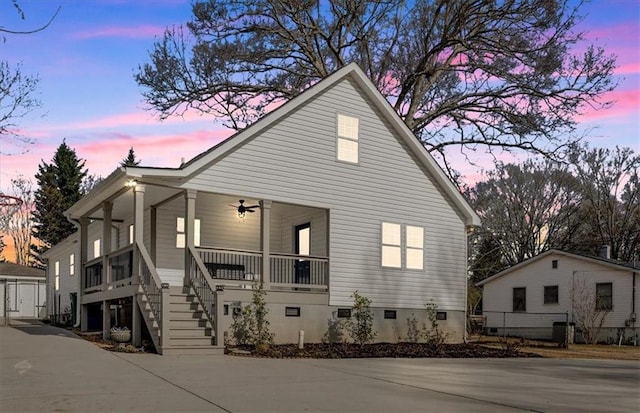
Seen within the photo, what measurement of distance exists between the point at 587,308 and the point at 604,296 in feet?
5.43

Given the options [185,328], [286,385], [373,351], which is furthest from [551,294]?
[286,385]

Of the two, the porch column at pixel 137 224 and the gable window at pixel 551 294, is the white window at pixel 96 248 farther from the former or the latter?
the gable window at pixel 551 294

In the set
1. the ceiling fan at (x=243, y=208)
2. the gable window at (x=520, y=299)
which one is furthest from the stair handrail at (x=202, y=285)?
the gable window at (x=520, y=299)

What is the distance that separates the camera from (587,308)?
30750 mm

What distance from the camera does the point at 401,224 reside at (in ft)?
68.4

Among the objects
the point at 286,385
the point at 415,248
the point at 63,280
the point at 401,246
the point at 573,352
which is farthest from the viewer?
the point at 63,280

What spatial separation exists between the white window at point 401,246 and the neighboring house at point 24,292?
23.9 meters

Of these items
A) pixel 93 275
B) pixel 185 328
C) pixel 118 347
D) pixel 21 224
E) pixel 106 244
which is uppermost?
pixel 21 224

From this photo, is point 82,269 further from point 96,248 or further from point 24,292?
point 24,292

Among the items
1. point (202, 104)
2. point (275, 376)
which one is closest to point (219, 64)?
point (202, 104)

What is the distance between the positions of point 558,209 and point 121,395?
140 feet

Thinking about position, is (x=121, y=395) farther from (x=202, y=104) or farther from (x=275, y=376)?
(x=202, y=104)

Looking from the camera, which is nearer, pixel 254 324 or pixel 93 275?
pixel 254 324

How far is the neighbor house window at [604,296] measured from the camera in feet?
103
